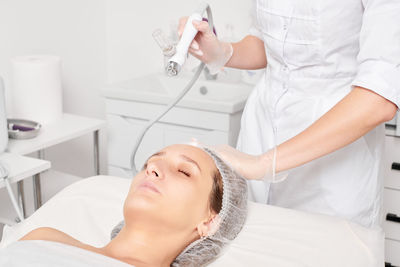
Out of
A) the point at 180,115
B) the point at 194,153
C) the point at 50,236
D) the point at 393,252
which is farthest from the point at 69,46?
the point at 393,252

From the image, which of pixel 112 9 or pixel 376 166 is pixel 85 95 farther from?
pixel 376 166

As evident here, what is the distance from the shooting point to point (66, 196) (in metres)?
1.47

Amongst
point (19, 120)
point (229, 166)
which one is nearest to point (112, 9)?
point (19, 120)

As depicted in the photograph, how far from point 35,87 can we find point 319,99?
1268 millimetres

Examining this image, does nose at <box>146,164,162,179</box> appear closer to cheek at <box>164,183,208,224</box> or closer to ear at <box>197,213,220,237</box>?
cheek at <box>164,183,208,224</box>

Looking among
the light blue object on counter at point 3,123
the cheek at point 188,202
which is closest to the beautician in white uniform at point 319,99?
the cheek at point 188,202

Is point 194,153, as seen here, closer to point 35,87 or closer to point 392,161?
point 35,87

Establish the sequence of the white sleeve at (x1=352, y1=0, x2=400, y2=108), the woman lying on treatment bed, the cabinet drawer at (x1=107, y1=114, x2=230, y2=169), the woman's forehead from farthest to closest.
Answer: the cabinet drawer at (x1=107, y1=114, x2=230, y2=169)
the woman's forehead
the woman lying on treatment bed
the white sleeve at (x1=352, y1=0, x2=400, y2=108)

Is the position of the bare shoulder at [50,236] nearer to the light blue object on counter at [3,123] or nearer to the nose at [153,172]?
the nose at [153,172]

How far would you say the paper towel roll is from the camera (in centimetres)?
209

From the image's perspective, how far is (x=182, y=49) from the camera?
3.88 feet

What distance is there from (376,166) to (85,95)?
193 cm

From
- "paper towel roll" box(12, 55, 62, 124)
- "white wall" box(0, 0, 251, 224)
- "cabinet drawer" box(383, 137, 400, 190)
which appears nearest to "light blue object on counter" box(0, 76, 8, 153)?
"paper towel roll" box(12, 55, 62, 124)

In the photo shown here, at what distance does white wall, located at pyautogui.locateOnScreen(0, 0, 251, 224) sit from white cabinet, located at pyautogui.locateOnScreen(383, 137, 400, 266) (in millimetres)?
949
